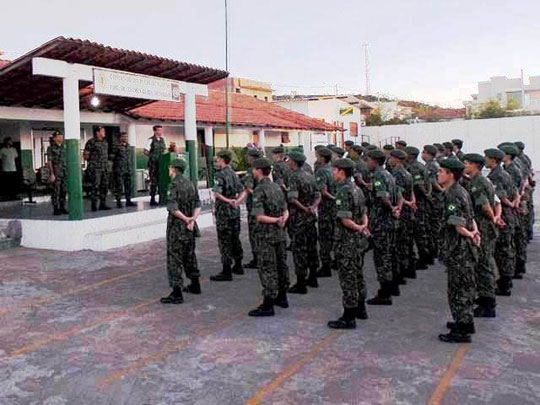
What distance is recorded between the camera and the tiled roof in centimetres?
1819

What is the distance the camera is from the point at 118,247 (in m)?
11.0

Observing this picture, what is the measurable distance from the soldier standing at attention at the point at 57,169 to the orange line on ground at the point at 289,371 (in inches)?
308

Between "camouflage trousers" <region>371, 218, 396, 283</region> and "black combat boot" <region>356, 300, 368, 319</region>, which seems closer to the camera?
"black combat boot" <region>356, 300, 368, 319</region>

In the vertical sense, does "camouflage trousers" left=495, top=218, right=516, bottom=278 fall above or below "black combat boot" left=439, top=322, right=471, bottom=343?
above

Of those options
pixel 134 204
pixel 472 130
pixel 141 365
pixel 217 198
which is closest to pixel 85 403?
pixel 141 365

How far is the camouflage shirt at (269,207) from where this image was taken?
6.35 m

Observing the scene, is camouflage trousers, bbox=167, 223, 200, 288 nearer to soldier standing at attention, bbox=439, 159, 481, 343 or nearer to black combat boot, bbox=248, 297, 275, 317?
black combat boot, bbox=248, 297, 275, 317

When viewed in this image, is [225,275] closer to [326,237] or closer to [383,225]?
[326,237]

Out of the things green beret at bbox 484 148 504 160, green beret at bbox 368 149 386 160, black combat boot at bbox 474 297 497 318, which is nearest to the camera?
black combat boot at bbox 474 297 497 318

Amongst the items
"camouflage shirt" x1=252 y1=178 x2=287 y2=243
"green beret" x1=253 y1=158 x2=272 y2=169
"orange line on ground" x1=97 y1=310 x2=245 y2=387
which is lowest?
"orange line on ground" x1=97 y1=310 x2=245 y2=387

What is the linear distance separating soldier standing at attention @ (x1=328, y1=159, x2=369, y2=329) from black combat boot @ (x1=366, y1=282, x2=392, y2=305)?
2.85 ft

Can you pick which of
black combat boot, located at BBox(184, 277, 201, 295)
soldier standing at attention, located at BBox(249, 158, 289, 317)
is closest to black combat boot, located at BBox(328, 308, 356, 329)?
soldier standing at attention, located at BBox(249, 158, 289, 317)

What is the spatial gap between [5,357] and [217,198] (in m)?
3.69

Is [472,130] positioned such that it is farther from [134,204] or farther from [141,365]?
[141,365]
